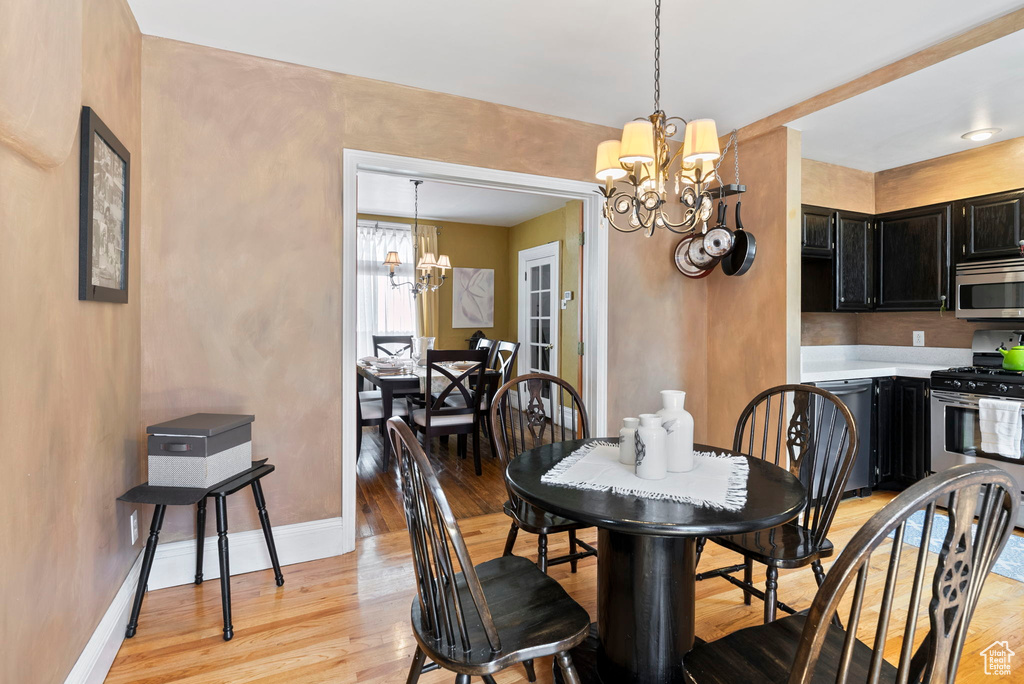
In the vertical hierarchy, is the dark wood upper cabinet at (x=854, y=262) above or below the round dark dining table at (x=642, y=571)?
above

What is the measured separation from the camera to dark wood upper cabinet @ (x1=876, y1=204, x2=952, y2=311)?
361cm

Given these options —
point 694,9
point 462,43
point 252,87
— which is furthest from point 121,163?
point 694,9

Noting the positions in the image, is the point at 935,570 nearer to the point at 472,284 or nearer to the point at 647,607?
the point at 647,607

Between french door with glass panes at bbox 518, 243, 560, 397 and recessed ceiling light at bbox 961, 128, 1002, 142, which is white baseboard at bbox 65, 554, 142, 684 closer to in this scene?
french door with glass panes at bbox 518, 243, 560, 397

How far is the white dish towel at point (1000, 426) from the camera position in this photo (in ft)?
9.59

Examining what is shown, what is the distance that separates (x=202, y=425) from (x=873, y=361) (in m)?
4.60

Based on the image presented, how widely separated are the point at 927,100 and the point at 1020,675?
266cm

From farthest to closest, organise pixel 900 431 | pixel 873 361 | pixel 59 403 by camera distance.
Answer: pixel 873 361 < pixel 900 431 < pixel 59 403

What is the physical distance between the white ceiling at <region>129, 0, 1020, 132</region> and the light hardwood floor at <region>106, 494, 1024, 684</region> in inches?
96.0

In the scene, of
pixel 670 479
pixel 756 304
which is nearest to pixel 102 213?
pixel 670 479

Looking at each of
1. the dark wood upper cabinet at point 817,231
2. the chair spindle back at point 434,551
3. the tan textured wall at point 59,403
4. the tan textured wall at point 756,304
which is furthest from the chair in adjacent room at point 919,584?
the dark wood upper cabinet at point 817,231

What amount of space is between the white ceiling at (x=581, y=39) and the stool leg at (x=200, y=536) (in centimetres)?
206

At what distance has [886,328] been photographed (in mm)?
4211

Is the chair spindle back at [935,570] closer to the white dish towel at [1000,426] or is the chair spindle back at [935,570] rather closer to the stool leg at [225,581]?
the stool leg at [225,581]
